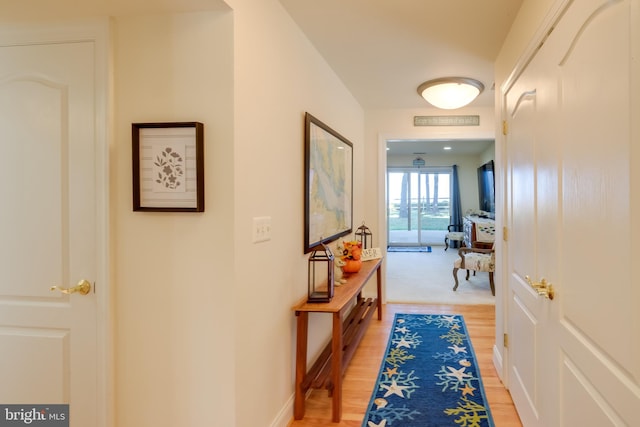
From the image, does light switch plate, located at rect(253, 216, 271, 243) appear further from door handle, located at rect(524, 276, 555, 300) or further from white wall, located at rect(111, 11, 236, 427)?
door handle, located at rect(524, 276, 555, 300)

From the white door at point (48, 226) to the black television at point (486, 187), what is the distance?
24.7ft

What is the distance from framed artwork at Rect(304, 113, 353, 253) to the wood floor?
0.99m

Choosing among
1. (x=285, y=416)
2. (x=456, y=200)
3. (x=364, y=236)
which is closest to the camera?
(x=285, y=416)

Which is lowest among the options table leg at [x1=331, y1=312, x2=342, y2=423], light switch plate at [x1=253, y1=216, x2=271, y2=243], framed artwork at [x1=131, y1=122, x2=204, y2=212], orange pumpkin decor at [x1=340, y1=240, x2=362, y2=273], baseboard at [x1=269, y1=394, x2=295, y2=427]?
baseboard at [x1=269, y1=394, x2=295, y2=427]

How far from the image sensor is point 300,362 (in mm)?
2318

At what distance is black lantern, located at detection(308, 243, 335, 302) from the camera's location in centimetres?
243

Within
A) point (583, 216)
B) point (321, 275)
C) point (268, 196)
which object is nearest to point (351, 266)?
point (321, 275)

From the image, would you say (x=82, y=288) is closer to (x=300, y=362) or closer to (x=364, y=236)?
(x=300, y=362)

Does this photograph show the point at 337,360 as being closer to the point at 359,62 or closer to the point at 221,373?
the point at 221,373

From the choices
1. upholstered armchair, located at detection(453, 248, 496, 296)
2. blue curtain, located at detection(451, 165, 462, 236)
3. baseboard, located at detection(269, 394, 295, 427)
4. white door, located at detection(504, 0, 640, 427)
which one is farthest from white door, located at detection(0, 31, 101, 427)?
blue curtain, located at detection(451, 165, 462, 236)

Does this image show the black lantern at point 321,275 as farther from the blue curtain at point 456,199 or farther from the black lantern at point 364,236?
the blue curtain at point 456,199

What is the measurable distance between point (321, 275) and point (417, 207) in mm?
8291

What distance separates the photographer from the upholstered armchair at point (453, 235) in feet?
32.1

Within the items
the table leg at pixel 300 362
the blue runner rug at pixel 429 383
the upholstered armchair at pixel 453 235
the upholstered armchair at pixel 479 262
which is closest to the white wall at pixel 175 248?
the table leg at pixel 300 362
